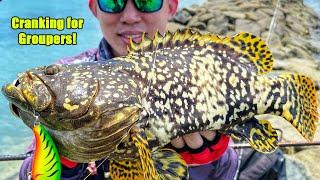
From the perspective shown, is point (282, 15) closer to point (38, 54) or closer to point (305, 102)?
point (38, 54)

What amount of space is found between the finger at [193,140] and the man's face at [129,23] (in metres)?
0.83

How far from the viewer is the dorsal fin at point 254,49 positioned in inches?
97.6

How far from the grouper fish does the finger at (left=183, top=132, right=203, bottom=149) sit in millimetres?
208

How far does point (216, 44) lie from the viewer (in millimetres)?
2434

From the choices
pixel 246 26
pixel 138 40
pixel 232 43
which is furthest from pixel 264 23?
pixel 232 43

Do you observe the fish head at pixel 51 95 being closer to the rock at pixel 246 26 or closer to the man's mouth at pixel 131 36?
the man's mouth at pixel 131 36

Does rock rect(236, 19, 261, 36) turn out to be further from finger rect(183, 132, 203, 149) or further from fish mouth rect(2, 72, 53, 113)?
fish mouth rect(2, 72, 53, 113)

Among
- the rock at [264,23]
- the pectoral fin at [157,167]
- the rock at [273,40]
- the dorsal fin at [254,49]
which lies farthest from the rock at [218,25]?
the pectoral fin at [157,167]

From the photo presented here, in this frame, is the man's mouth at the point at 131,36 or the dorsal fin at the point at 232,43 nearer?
the dorsal fin at the point at 232,43

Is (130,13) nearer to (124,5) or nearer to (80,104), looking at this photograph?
(124,5)

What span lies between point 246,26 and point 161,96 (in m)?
11.6

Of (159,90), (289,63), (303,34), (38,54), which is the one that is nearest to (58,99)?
(159,90)

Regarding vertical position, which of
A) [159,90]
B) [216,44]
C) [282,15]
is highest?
[216,44]

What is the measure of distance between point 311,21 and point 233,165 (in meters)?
14.9
